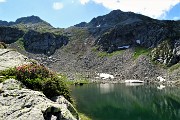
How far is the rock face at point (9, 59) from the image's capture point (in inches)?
1078

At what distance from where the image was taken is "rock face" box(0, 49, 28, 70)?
89.9 ft

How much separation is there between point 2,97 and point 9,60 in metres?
10.2

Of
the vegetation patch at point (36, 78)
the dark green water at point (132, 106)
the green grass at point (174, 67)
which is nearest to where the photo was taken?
the vegetation patch at point (36, 78)

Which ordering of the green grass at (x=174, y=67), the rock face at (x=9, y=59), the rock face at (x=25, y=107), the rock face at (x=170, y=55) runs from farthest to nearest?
the rock face at (x=170, y=55), the green grass at (x=174, y=67), the rock face at (x=9, y=59), the rock face at (x=25, y=107)

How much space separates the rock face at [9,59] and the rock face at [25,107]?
259 inches

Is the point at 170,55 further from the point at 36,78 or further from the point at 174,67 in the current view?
the point at 36,78

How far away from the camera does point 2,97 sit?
63.8 feet

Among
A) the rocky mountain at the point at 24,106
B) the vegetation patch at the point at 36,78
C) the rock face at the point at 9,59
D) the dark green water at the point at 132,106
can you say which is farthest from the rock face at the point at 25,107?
the dark green water at the point at 132,106

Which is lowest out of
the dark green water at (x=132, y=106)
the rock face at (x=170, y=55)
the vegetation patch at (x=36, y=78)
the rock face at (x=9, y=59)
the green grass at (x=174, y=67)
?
the dark green water at (x=132, y=106)

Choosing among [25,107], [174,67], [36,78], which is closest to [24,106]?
[25,107]

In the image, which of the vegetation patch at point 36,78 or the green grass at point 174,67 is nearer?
the vegetation patch at point 36,78

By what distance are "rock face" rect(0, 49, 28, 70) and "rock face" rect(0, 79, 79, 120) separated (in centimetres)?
658

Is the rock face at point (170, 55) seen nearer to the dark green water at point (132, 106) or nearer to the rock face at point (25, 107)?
the dark green water at point (132, 106)

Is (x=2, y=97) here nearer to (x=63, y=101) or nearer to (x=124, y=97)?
(x=63, y=101)
